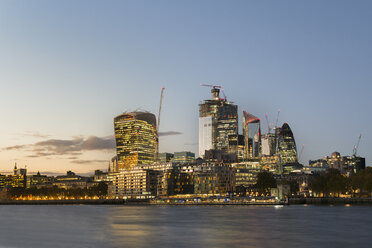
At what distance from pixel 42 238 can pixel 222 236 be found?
31263 millimetres

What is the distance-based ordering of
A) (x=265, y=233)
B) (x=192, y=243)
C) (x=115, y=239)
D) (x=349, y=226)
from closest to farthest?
(x=192, y=243) < (x=115, y=239) < (x=265, y=233) < (x=349, y=226)

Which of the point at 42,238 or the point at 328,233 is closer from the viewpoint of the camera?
the point at 42,238

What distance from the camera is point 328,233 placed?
8712 centimetres

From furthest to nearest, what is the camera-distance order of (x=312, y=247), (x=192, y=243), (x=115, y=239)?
(x=115, y=239) < (x=192, y=243) < (x=312, y=247)

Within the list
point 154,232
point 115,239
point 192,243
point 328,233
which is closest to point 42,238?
point 115,239

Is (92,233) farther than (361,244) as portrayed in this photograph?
Yes

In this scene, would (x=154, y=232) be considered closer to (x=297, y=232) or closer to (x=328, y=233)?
(x=297, y=232)

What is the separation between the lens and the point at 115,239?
7831 cm

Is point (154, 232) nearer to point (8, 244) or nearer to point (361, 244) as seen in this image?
point (8, 244)

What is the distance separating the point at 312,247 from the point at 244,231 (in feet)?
74.8

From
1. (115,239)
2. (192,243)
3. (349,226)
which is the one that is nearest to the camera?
(192,243)

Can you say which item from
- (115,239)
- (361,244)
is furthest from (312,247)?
(115,239)

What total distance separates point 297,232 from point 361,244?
18358 millimetres

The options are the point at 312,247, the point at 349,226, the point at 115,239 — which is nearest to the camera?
the point at 312,247
